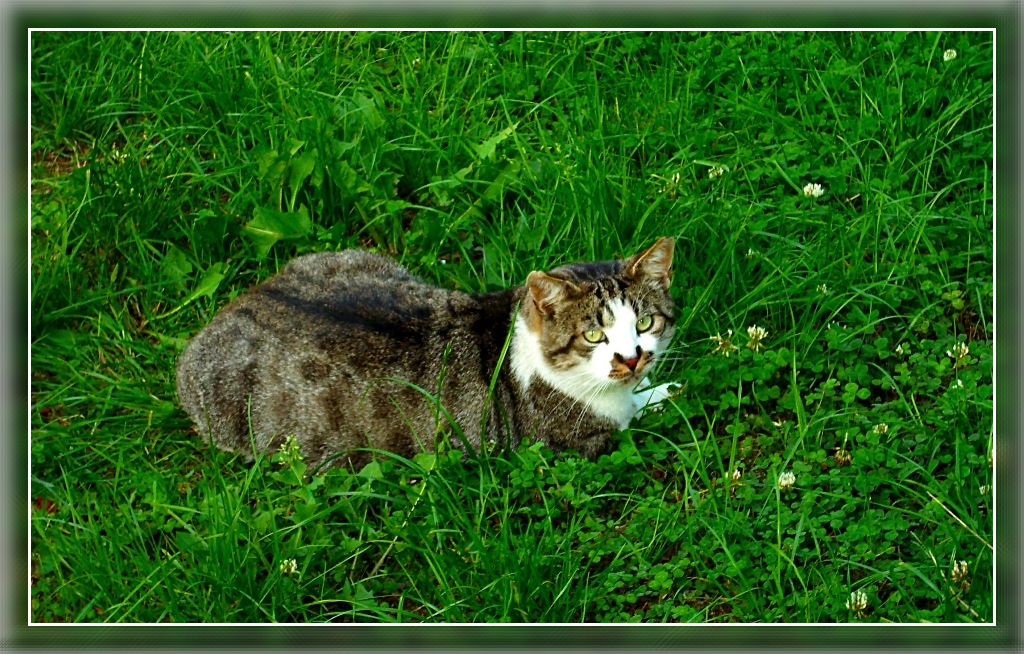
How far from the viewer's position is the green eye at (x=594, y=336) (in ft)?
12.5

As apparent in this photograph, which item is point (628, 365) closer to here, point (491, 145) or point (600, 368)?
point (600, 368)

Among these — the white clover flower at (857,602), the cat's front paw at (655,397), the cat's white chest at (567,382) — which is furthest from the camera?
Answer: the cat's front paw at (655,397)

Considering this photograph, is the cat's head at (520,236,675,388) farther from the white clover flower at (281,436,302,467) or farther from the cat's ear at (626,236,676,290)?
the white clover flower at (281,436,302,467)

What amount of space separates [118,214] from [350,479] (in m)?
1.79

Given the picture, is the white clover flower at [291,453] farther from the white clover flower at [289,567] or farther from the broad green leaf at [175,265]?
the broad green leaf at [175,265]

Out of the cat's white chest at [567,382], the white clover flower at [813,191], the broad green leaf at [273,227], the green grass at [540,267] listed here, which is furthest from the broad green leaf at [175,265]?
the white clover flower at [813,191]

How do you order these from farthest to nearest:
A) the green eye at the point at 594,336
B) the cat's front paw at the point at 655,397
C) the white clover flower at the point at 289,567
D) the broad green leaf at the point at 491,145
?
the broad green leaf at the point at 491,145 → the cat's front paw at the point at 655,397 → the green eye at the point at 594,336 → the white clover flower at the point at 289,567

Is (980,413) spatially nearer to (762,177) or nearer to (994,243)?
(994,243)

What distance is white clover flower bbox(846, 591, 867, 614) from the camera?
3309mm

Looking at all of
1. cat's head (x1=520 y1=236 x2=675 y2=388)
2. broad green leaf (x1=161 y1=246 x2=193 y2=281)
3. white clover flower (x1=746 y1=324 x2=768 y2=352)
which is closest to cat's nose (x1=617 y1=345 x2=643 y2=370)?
cat's head (x1=520 y1=236 x2=675 y2=388)

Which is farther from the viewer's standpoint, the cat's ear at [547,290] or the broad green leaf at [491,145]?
the broad green leaf at [491,145]

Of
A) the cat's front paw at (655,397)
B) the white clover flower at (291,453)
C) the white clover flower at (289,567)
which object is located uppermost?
the cat's front paw at (655,397)

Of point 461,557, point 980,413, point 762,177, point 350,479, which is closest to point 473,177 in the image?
point 762,177

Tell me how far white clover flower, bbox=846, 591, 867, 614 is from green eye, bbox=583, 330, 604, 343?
3.84 ft
